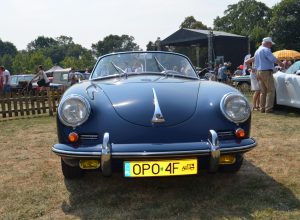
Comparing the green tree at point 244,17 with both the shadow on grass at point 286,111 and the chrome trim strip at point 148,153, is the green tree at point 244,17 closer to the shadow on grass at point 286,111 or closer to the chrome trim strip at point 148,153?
the shadow on grass at point 286,111

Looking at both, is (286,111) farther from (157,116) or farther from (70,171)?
(157,116)

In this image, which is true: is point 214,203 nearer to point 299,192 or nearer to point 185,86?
point 299,192

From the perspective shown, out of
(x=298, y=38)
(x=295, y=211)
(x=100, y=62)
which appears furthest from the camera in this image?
(x=298, y=38)

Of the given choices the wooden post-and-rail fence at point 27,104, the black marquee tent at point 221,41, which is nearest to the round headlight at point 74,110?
the wooden post-and-rail fence at point 27,104

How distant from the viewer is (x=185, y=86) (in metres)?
4.03

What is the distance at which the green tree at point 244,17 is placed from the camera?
76.7 m

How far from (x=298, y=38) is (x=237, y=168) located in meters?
50.0

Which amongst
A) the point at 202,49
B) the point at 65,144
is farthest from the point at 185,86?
the point at 202,49

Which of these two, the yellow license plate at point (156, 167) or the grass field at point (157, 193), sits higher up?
the yellow license plate at point (156, 167)

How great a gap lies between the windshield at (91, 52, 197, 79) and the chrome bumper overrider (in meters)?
1.54

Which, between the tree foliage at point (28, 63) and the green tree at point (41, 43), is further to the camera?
the green tree at point (41, 43)

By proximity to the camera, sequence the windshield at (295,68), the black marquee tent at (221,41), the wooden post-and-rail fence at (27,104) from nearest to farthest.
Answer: the windshield at (295,68), the wooden post-and-rail fence at (27,104), the black marquee tent at (221,41)

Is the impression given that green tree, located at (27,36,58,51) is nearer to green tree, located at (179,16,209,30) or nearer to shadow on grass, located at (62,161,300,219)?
green tree, located at (179,16,209,30)

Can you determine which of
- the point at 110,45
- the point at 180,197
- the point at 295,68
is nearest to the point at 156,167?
the point at 180,197
